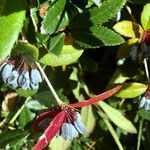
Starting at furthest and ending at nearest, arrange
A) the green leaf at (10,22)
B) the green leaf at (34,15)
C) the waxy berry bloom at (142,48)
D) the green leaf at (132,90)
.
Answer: the green leaf at (132,90) < the waxy berry bloom at (142,48) < the green leaf at (34,15) < the green leaf at (10,22)

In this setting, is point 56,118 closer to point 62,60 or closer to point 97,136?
point 62,60

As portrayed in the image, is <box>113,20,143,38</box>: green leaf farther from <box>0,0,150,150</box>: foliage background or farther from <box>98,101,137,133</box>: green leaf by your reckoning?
<box>98,101,137,133</box>: green leaf

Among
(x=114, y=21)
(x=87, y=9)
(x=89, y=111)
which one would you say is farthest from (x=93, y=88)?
(x=87, y=9)

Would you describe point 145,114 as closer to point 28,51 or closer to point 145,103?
point 145,103

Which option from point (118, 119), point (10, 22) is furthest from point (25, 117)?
point (10, 22)

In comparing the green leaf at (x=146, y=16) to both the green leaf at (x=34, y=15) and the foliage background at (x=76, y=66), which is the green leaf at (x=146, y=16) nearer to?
the foliage background at (x=76, y=66)

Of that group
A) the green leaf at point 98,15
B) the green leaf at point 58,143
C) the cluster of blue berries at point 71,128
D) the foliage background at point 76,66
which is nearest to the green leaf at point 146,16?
the foliage background at point 76,66
